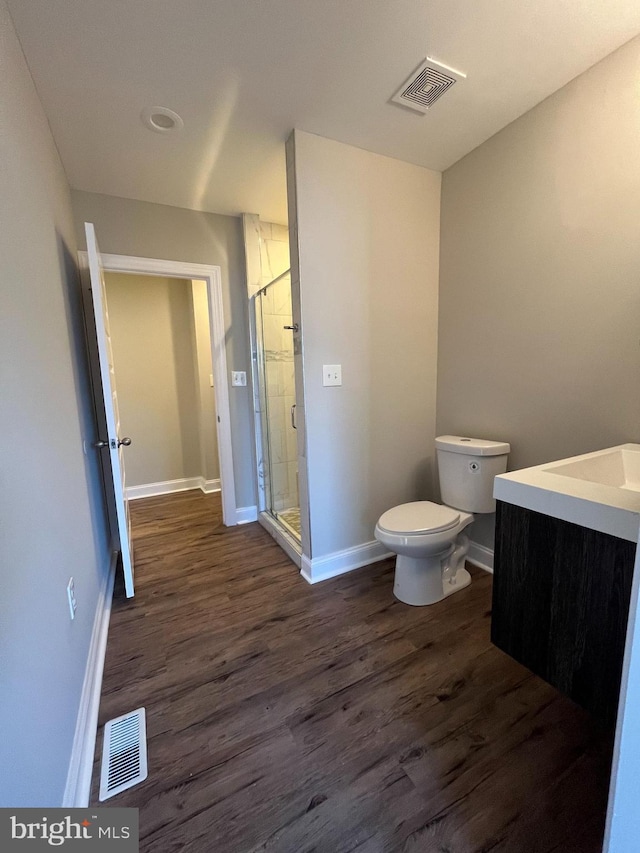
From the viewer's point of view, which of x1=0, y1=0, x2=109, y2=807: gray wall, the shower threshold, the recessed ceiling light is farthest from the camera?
the shower threshold

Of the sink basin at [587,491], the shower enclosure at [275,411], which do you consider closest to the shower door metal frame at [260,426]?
the shower enclosure at [275,411]

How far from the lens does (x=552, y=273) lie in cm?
167

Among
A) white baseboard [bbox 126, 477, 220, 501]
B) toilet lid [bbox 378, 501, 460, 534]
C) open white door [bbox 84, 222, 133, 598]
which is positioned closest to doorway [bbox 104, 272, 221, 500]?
white baseboard [bbox 126, 477, 220, 501]

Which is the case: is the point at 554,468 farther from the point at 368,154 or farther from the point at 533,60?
the point at 368,154

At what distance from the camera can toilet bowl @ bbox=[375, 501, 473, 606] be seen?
1710 millimetres

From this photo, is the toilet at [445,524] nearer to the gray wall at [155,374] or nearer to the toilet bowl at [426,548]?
the toilet bowl at [426,548]

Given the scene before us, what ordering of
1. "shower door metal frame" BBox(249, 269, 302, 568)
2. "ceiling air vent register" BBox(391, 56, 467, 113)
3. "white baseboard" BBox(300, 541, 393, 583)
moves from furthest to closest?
"shower door metal frame" BBox(249, 269, 302, 568)
"white baseboard" BBox(300, 541, 393, 583)
"ceiling air vent register" BBox(391, 56, 467, 113)

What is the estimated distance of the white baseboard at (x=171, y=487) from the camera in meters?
3.68

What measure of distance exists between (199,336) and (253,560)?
90.9 inches

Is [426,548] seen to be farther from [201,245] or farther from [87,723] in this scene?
[201,245]

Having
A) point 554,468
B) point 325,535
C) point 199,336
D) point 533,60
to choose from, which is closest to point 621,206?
point 533,60

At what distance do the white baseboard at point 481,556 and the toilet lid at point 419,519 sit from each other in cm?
44

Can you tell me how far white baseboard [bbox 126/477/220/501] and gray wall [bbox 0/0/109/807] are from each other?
83.9 inches

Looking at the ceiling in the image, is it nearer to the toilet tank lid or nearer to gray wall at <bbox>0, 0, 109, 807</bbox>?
gray wall at <bbox>0, 0, 109, 807</bbox>
